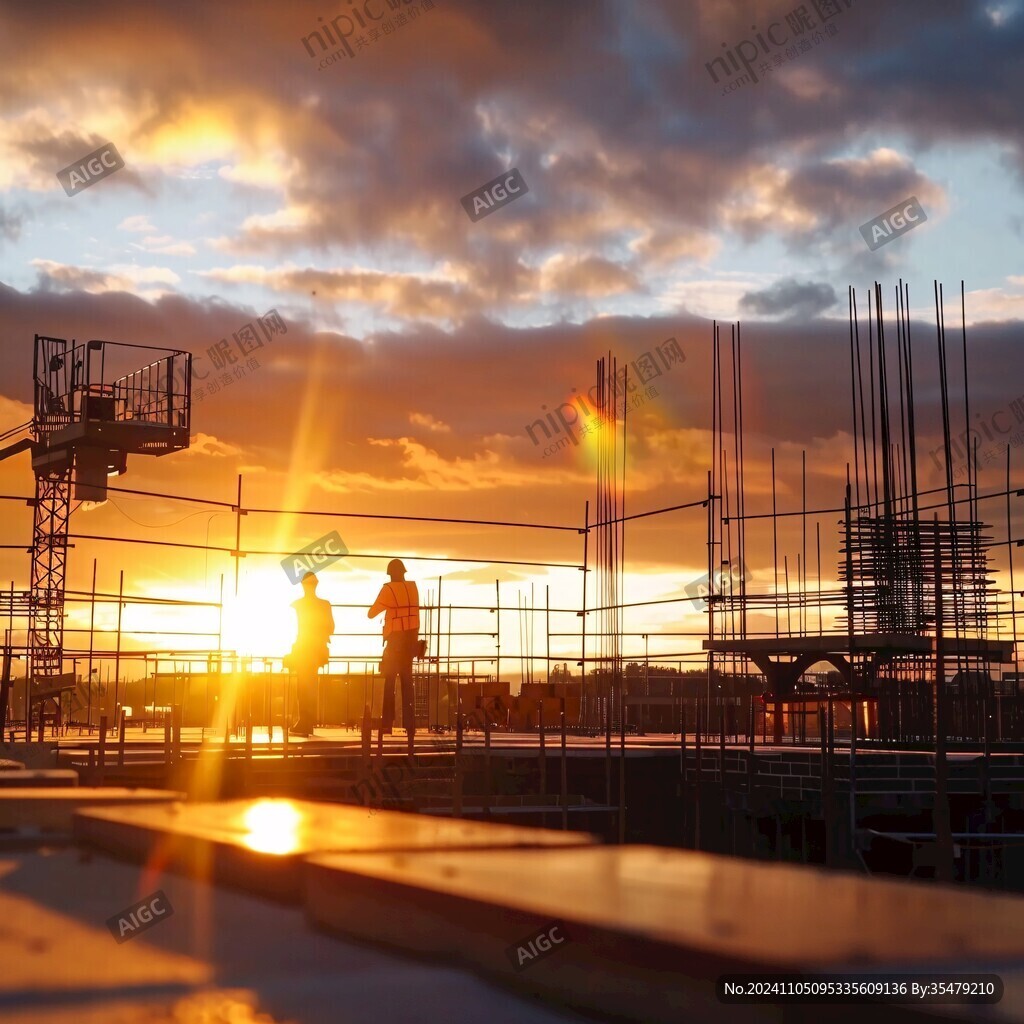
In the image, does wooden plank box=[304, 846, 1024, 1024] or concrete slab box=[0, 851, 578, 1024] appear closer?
wooden plank box=[304, 846, 1024, 1024]

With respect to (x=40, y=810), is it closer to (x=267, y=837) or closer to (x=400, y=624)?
(x=267, y=837)

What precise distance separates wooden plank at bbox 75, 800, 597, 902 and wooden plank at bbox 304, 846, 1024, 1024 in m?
0.28

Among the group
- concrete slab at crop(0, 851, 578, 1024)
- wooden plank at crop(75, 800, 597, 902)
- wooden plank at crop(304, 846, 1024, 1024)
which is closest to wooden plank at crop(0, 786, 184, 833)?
wooden plank at crop(75, 800, 597, 902)

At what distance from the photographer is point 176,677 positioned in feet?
58.0

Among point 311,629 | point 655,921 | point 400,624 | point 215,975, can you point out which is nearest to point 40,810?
point 215,975

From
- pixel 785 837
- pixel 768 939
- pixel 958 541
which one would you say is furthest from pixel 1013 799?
pixel 768 939

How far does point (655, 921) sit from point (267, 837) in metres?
1.66

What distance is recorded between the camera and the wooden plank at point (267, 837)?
2.96 meters

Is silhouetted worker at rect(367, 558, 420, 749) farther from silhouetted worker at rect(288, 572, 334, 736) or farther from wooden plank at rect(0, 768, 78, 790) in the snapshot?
wooden plank at rect(0, 768, 78, 790)

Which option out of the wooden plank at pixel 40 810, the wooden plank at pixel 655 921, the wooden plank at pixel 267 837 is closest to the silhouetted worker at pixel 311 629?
the wooden plank at pixel 40 810

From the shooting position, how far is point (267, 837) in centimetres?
331

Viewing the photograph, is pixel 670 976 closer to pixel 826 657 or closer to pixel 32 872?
pixel 32 872

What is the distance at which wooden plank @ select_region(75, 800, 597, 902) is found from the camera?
2.96m

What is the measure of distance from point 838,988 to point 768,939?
230mm
